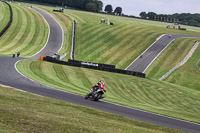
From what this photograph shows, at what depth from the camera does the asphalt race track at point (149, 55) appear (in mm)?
62875

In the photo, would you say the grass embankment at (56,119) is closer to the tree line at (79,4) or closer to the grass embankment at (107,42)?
the grass embankment at (107,42)

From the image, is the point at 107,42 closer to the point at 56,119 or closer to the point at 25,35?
the point at 25,35

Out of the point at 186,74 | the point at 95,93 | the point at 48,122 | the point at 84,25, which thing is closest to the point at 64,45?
the point at 84,25

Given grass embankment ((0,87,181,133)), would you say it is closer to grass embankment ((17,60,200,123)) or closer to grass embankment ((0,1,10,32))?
grass embankment ((17,60,200,123))

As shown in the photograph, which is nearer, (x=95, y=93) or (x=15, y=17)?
(x=95, y=93)

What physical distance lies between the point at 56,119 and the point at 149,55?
5883cm

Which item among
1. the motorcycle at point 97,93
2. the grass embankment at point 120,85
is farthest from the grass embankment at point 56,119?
the grass embankment at point 120,85

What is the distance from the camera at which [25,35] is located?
78.4 m

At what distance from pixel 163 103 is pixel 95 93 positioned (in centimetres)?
1276

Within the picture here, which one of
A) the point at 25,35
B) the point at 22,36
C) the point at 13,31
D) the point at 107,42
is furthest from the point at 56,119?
the point at 13,31

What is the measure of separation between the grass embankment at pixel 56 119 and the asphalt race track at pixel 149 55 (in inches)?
1735

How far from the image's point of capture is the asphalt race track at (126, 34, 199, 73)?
62875 millimetres

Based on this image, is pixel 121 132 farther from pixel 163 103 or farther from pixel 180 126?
pixel 163 103

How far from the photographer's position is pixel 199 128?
1944 centimetres
